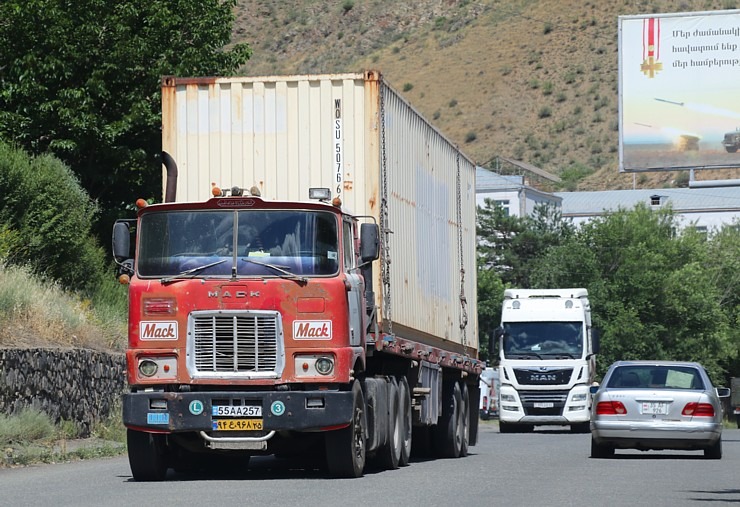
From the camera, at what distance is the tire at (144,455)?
16797 mm

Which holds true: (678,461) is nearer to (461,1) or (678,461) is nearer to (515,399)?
(515,399)

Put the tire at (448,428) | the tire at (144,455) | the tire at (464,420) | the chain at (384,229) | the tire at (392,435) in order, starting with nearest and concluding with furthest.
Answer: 1. the tire at (144,455)
2. the chain at (384,229)
3. the tire at (392,435)
4. the tire at (448,428)
5. the tire at (464,420)

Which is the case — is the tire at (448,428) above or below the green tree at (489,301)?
below

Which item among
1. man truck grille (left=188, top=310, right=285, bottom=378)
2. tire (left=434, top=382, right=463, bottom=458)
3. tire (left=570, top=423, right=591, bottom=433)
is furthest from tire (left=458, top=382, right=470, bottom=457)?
tire (left=570, top=423, right=591, bottom=433)

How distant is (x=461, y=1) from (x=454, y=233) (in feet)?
413

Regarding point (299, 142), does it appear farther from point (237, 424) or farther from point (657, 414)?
point (657, 414)

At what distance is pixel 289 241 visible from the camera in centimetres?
1659

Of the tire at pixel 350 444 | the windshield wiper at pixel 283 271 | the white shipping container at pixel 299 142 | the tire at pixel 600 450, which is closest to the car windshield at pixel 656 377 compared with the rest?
the tire at pixel 600 450

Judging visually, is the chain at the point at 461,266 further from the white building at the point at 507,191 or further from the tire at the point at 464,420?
the white building at the point at 507,191

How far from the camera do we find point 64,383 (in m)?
24.4

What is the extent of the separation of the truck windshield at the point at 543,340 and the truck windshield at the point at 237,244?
23520mm

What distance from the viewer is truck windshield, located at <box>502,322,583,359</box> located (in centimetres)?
3966

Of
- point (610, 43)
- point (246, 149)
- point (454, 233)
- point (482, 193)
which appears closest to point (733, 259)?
point (482, 193)

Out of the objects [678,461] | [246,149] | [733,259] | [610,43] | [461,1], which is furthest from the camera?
[461,1]
